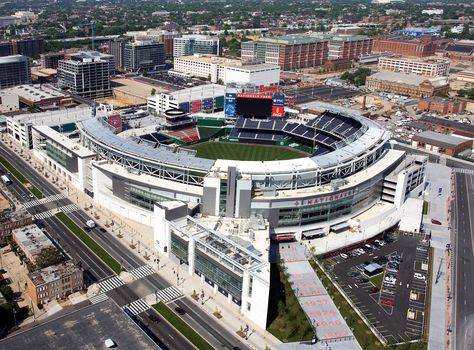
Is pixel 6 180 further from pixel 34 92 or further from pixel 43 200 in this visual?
pixel 34 92

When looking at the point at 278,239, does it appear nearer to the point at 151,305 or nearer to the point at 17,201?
the point at 151,305

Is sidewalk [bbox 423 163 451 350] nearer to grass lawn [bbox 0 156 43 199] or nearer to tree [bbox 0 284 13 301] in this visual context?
tree [bbox 0 284 13 301]

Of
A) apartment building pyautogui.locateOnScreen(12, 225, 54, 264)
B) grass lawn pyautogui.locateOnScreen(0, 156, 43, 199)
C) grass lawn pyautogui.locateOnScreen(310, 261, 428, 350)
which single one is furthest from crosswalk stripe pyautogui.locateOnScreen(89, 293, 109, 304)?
grass lawn pyautogui.locateOnScreen(0, 156, 43, 199)

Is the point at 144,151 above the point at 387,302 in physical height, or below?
above

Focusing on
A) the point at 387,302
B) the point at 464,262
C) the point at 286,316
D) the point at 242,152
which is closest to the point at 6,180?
the point at 242,152

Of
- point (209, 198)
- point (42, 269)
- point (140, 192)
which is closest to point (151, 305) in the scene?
point (42, 269)
